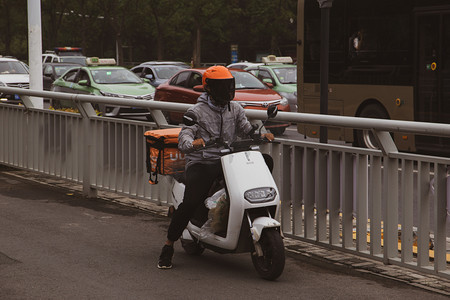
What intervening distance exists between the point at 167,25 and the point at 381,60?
53.5m

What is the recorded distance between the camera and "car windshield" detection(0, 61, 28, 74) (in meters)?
28.5

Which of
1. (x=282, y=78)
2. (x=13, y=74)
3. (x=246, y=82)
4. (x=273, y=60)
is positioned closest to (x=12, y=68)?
(x=13, y=74)

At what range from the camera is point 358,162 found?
666 cm

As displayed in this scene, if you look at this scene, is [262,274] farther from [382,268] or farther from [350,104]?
[350,104]

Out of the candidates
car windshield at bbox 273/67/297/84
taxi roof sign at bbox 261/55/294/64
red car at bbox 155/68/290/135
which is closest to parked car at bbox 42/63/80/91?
taxi roof sign at bbox 261/55/294/64

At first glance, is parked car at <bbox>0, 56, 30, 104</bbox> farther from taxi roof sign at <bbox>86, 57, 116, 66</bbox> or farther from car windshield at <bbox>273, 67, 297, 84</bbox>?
car windshield at <bbox>273, 67, 297, 84</bbox>

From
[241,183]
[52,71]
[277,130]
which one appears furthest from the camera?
[52,71]

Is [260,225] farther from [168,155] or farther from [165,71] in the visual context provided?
[165,71]

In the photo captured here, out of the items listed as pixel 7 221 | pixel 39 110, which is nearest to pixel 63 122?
pixel 39 110

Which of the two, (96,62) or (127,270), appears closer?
(127,270)

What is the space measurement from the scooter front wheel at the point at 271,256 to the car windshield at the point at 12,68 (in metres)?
23.5

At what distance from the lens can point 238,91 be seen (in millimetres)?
20328

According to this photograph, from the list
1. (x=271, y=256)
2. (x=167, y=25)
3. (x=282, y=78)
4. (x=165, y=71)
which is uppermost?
(x=167, y=25)

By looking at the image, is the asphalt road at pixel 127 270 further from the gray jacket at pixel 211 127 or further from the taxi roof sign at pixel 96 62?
the taxi roof sign at pixel 96 62
